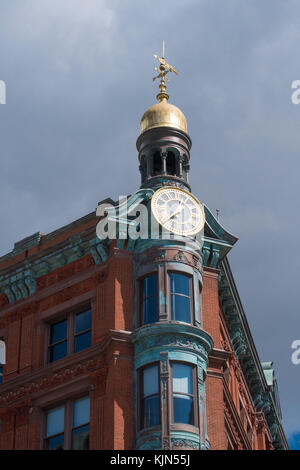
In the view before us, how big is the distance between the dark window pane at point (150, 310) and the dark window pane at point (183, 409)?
3.83 m

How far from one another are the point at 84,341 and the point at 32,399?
3.43 meters

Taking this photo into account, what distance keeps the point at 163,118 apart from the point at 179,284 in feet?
32.4

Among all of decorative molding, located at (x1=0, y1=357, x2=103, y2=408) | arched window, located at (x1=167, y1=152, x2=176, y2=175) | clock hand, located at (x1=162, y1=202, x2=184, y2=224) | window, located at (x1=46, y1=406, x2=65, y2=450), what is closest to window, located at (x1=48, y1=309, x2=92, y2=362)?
decorative molding, located at (x1=0, y1=357, x2=103, y2=408)

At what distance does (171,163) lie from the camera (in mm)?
56625

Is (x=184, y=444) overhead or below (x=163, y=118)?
below

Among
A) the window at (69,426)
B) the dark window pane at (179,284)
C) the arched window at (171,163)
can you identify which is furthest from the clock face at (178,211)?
the window at (69,426)

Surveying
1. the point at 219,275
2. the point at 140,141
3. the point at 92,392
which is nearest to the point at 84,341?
the point at 92,392

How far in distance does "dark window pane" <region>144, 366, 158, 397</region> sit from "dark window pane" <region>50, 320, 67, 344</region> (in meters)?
5.98

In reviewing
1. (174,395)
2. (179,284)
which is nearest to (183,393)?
(174,395)

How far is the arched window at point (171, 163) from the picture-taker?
2221 inches

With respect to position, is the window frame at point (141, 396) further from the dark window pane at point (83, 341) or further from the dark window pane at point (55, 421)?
the dark window pane at point (55, 421)

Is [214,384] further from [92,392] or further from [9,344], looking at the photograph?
[9,344]

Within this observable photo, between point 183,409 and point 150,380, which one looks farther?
point 150,380

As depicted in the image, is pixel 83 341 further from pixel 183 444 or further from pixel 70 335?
pixel 183 444
